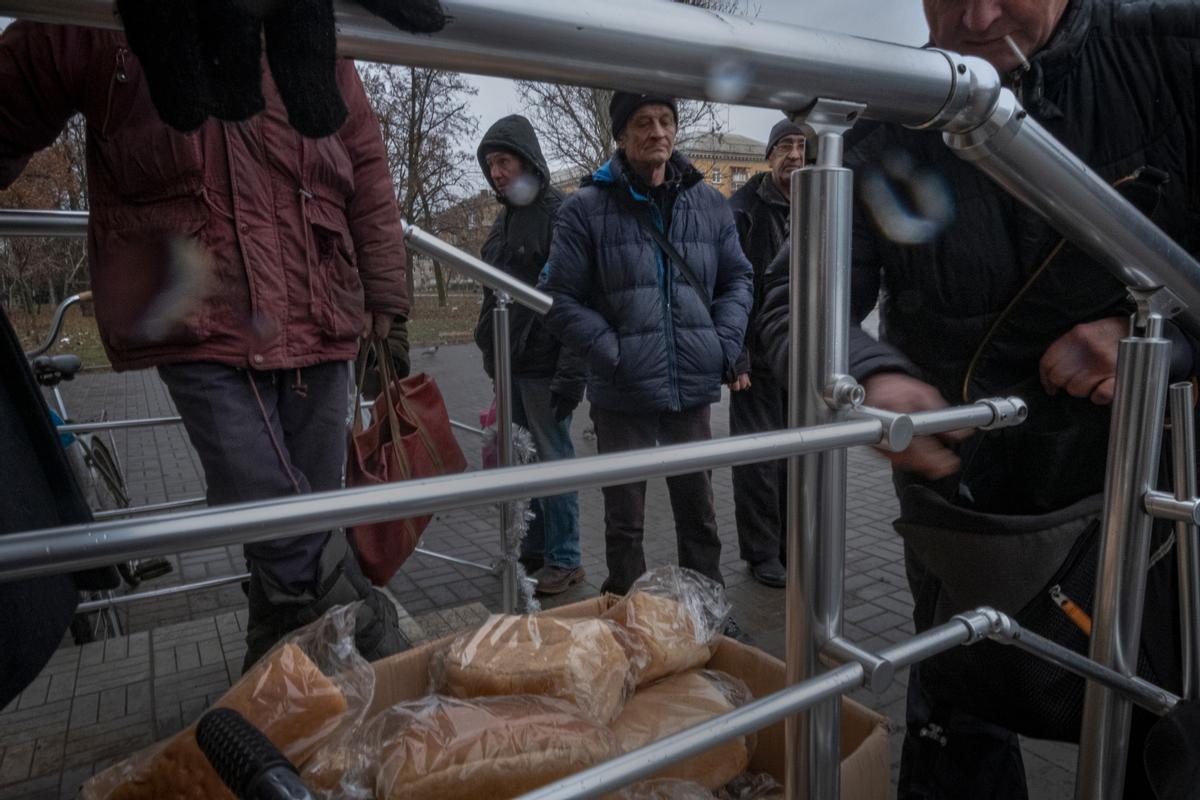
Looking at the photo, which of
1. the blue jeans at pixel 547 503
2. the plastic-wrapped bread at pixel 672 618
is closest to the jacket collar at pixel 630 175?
the blue jeans at pixel 547 503

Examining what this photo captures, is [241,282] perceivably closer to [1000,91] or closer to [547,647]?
[547,647]

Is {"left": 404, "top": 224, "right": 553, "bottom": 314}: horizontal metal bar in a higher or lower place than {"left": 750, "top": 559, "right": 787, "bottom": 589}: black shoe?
higher

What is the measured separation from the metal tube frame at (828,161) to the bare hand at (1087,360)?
16cm

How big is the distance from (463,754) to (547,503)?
8.39 feet

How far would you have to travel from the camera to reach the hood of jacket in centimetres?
396

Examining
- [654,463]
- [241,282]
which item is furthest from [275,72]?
[241,282]

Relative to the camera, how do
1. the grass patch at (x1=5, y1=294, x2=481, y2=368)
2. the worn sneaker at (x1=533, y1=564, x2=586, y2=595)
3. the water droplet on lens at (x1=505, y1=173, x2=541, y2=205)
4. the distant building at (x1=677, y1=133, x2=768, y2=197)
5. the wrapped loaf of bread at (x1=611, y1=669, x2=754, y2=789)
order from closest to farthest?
the wrapped loaf of bread at (x1=611, y1=669, x2=754, y2=789) → the worn sneaker at (x1=533, y1=564, x2=586, y2=595) → the water droplet on lens at (x1=505, y1=173, x2=541, y2=205) → the grass patch at (x1=5, y1=294, x2=481, y2=368) → the distant building at (x1=677, y1=133, x2=768, y2=197)

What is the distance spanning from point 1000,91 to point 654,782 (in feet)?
3.94

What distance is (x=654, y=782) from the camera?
4.63 feet

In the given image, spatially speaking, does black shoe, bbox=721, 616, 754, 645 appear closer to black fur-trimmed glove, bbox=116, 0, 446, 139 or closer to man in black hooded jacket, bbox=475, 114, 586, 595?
man in black hooded jacket, bbox=475, 114, 586, 595

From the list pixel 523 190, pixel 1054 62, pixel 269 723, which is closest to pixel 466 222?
pixel 523 190

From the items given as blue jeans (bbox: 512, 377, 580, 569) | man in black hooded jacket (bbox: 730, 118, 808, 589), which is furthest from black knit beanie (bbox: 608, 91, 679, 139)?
blue jeans (bbox: 512, 377, 580, 569)

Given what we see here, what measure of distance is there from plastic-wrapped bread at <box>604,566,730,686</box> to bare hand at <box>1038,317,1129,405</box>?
2.96 feet

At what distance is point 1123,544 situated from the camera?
3.95ft
